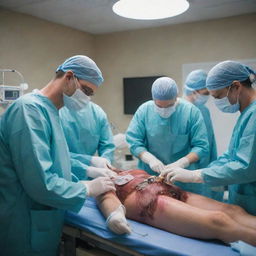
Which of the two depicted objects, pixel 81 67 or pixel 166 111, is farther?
pixel 166 111

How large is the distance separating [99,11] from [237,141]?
7.30ft

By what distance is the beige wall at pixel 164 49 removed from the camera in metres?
3.36

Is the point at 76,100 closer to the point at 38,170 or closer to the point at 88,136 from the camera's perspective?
the point at 38,170

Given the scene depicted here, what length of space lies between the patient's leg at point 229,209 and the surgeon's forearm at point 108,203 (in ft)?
1.62

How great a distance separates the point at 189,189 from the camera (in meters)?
2.29

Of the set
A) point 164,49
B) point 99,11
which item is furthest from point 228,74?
point 164,49

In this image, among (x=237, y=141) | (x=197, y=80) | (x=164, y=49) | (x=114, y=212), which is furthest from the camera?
(x=164, y=49)

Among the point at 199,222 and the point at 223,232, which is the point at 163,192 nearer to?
the point at 199,222

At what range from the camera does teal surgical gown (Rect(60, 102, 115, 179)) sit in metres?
2.17

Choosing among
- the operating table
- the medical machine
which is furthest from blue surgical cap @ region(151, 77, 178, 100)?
the medical machine

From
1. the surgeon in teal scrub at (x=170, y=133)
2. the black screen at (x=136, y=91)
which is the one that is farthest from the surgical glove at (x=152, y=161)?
the black screen at (x=136, y=91)

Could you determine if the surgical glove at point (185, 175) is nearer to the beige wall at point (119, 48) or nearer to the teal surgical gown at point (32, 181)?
the teal surgical gown at point (32, 181)

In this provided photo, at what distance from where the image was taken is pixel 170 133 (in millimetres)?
2275

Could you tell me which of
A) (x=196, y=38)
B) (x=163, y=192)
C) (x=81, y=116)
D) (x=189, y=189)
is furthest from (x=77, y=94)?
(x=196, y=38)
